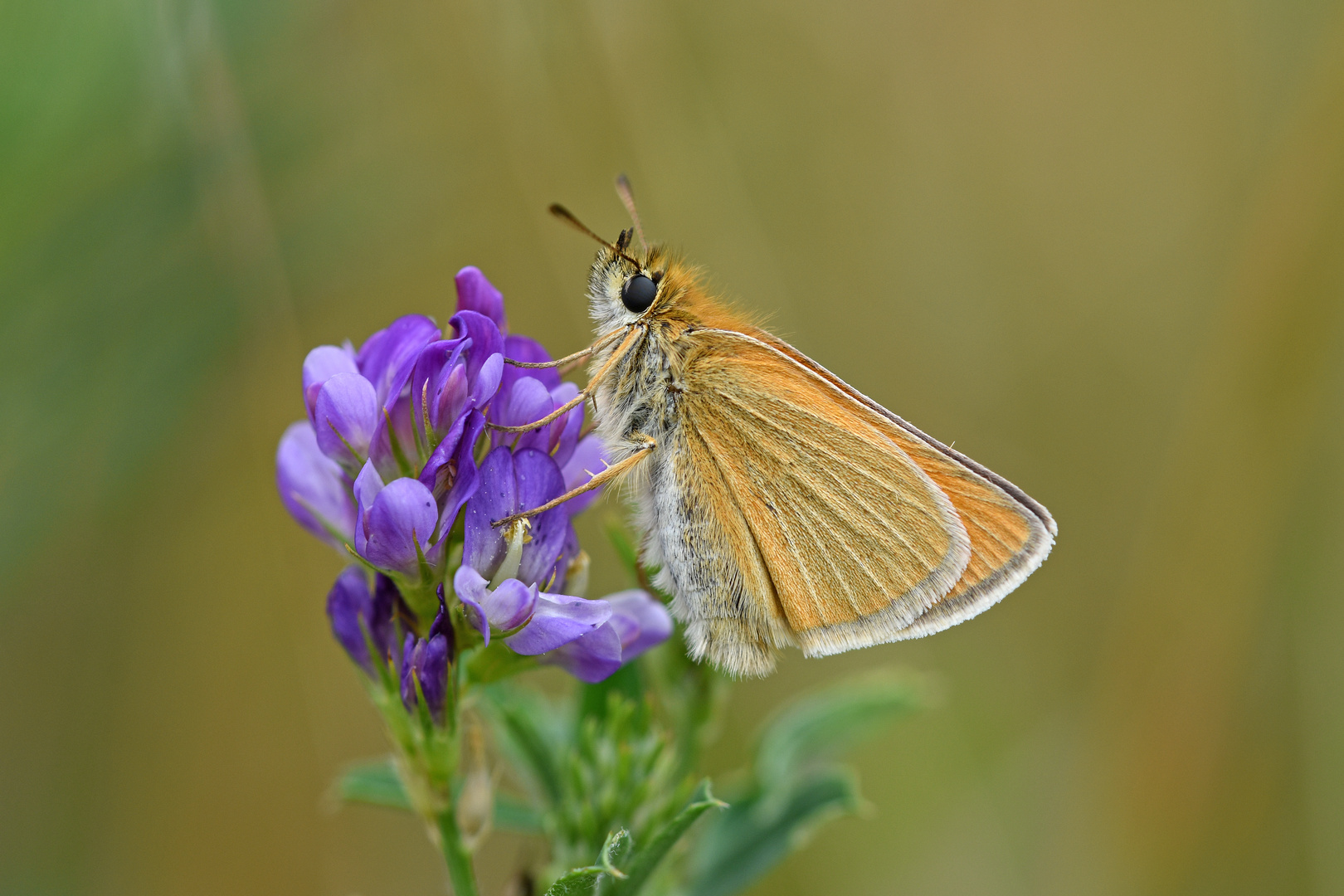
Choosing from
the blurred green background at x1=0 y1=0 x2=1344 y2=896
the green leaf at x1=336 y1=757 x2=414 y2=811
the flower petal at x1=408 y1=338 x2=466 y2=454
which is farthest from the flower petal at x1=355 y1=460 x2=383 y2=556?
the blurred green background at x1=0 y1=0 x2=1344 y2=896

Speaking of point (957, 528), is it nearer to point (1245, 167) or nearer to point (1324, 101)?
point (1324, 101)

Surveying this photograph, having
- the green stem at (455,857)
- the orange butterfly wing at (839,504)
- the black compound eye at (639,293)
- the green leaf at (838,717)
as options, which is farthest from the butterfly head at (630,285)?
the green stem at (455,857)

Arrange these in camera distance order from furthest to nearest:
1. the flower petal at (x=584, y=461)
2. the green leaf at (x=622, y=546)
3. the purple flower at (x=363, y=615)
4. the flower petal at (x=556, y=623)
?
the green leaf at (x=622, y=546), the flower petal at (x=584, y=461), the purple flower at (x=363, y=615), the flower petal at (x=556, y=623)

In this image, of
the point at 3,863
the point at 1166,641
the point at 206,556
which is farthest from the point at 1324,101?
the point at 3,863

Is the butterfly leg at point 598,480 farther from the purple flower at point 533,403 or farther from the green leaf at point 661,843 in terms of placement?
the green leaf at point 661,843

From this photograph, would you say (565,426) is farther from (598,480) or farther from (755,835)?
(755,835)

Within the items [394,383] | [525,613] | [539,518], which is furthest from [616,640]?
[394,383]
